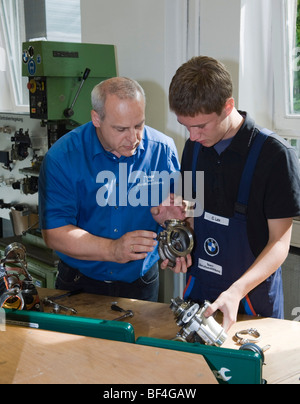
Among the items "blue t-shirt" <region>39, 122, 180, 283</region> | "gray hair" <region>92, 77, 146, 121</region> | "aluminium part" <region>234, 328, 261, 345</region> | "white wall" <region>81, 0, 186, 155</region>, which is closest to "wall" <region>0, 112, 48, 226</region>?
"white wall" <region>81, 0, 186, 155</region>

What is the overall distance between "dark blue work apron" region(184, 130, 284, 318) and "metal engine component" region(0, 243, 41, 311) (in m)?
0.66

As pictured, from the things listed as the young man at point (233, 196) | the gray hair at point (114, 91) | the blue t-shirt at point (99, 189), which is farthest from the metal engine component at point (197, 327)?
the gray hair at point (114, 91)

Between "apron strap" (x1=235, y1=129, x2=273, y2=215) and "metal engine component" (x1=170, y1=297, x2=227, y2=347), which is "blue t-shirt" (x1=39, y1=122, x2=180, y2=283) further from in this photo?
"metal engine component" (x1=170, y1=297, x2=227, y2=347)

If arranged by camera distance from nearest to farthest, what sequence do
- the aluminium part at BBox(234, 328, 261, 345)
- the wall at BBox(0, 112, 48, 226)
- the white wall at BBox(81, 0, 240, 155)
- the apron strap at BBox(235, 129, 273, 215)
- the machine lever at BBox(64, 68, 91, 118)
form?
1. the aluminium part at BBox(234, 328, 261, 345)
2. the apron strap at BBox(235, 129, 273, 215)
3. the white wall at BBox(81, 0, 240, 155)
4. the machine lever at BBox(64, 68, 91, 118)
5. the wall at BBox(0, 112, 48, 226)

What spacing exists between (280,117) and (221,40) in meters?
0.59

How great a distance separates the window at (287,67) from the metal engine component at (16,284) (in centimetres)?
180

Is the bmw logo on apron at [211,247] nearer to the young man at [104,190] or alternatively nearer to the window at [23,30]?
the young man at [104,190]

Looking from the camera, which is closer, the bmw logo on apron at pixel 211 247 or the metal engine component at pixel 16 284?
the metal engine component at pixel 16 284

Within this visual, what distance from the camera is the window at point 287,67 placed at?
2.67 m

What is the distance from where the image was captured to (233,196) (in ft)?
5.91

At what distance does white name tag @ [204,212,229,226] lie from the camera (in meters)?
1.81

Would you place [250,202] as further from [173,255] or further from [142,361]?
[142,361]

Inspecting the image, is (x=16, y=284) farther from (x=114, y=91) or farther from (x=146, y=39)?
(x=146, y=39)

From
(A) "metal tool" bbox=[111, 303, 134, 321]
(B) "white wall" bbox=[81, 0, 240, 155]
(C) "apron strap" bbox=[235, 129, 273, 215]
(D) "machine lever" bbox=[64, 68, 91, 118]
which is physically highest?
(B) "white wall" bbox=[81, 0, 240, 155]
